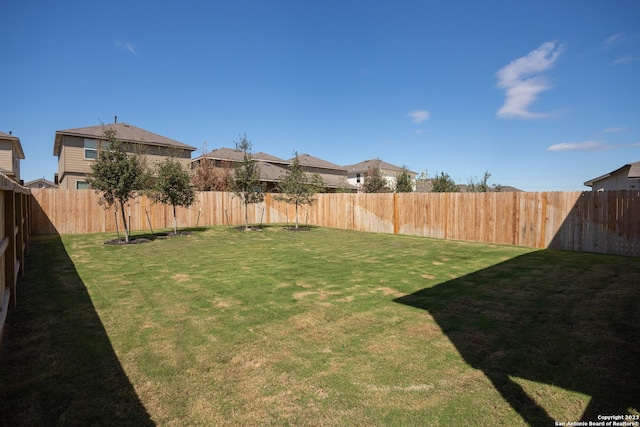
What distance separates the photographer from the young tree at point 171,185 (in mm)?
14594

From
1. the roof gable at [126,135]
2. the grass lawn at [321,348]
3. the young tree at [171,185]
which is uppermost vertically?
the roof gable at [126,135]

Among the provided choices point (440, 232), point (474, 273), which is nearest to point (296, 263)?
Answer: point (474, 273)

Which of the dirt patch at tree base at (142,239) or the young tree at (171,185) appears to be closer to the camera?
the dirt patch at tree base at (142,239)

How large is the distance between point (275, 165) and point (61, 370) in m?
33.2

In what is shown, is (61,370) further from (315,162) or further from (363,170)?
(363,170)

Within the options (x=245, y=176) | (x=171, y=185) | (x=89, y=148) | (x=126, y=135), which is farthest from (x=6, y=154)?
(x=245, y=176)

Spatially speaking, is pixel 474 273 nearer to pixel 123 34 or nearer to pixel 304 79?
pixel 123 34

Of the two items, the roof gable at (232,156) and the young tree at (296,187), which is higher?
the roof gable at (232,156)

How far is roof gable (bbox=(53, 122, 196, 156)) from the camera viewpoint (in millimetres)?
21172

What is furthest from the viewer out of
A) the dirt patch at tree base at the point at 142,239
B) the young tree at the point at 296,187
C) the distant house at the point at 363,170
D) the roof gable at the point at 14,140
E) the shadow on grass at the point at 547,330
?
the distant house at the point at 363,170

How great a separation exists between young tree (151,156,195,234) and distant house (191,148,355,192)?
7969 millimetres

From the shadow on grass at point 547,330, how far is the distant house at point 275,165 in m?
18.0

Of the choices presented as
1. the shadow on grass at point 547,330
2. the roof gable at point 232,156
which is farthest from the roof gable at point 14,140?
the shadow on grass at point 547,330

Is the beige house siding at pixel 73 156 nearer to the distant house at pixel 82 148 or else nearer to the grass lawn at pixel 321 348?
the distant house at pixel 82 148
